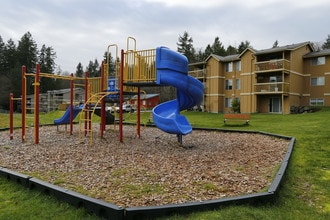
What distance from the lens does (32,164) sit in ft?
24.6

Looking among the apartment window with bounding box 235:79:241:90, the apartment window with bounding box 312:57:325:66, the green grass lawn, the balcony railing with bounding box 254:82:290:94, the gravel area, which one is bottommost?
the green grass lawn

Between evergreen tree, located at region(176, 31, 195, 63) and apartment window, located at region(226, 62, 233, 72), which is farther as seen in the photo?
evergreen tree, located at region(176, 31, 195, 63)

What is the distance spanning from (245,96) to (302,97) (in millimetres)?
6998

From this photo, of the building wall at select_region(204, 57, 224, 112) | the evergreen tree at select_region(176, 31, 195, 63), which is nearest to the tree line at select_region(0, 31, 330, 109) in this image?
the evergreen tree at select_region(176, 31, 195, 63)

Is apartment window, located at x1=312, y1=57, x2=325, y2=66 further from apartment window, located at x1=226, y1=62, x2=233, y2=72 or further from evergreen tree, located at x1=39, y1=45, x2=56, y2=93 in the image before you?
evergreen tree, located at x1=39, y1=45, x2=56, y2=93

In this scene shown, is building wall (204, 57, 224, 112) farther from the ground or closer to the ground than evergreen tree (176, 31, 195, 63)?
closer to the ground

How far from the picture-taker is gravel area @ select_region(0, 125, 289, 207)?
16.9 ft

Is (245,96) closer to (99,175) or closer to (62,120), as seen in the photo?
(62,120)

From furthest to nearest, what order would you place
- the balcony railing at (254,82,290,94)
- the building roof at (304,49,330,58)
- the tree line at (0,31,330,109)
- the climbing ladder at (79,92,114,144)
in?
the tree line at (0,31,330,109) → the building roof at (304,49,330,58) → the balcony railing at (254,82,290,94) → the climbing ladder at (79,92,114,144)

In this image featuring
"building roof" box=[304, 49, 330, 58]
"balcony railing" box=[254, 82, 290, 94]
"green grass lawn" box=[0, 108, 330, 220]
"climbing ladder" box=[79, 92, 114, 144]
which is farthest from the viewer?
"building roof" box=[304, 49, 330, 58]

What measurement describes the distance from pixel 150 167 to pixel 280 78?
Answer: 32.0 meters

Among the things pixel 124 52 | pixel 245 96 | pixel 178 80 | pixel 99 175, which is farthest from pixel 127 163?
pixel 245 96

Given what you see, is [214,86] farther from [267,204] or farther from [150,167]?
[267,204]

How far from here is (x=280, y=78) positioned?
3519 cm
